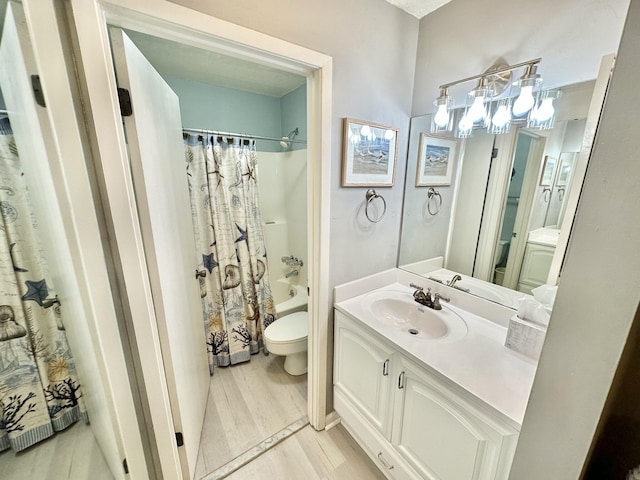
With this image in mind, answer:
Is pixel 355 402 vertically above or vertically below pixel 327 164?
below

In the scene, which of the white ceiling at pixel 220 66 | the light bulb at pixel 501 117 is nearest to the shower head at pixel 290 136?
the white ceiling at pixel 220 66

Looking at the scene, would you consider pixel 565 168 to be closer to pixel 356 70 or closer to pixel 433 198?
pixel 433 198

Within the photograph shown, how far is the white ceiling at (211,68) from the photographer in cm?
148

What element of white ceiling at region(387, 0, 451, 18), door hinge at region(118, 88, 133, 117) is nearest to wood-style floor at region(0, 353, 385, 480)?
door hinge at region(118, 88, 133, 117)

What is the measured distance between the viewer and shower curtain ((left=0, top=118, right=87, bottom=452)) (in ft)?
3.48

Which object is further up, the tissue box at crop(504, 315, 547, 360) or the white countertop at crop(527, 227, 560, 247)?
the white countertop at crop(527, 227, 560, 247)

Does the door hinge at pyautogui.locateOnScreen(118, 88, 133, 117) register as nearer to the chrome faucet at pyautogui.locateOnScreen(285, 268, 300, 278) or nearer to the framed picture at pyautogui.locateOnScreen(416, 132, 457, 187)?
the framed picture at pyautogui.locateOnScreen(416, 132, 457, 187)

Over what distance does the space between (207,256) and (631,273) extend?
212 centimetres

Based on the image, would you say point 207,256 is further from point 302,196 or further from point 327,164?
point 327,164

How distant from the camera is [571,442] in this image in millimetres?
473

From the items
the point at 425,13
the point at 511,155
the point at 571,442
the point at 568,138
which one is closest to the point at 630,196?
the point at 571,442

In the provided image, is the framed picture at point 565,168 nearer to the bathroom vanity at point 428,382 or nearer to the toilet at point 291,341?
the bathroom vanity at point 428,382

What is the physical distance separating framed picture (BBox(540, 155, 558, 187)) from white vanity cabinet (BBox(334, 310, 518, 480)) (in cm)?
100

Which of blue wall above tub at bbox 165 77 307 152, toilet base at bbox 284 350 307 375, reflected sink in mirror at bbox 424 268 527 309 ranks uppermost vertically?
blue wall above tub at bbox 165 77 307 152
